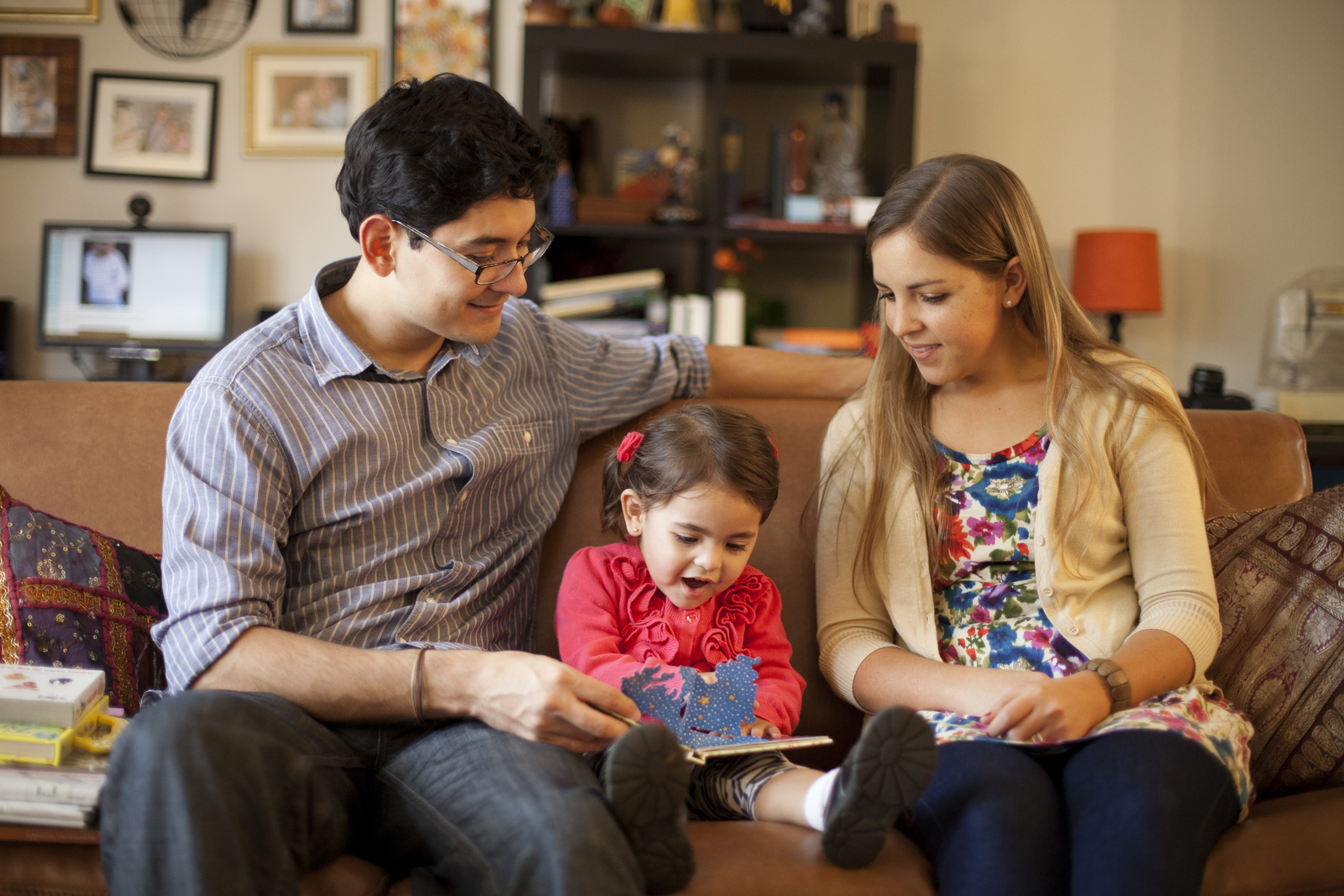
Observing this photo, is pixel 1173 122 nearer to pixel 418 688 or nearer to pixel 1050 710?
A: pixel 1050 710

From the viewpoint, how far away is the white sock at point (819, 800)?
1.22 metres

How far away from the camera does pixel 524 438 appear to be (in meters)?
1.58

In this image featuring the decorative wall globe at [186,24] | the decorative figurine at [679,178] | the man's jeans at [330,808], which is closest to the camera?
the man's jeans at [330,808]

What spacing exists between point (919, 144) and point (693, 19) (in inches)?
36.4

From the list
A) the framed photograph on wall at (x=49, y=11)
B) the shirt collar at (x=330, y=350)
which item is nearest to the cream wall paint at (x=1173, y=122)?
the shirt collar at (x=330, y=350)

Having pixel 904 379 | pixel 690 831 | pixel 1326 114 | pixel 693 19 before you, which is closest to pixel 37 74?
pixel 693 19

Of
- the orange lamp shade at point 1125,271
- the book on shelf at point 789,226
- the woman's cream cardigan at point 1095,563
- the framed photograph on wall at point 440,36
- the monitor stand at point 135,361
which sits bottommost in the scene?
the woman's cream cardigan at point 1095,563

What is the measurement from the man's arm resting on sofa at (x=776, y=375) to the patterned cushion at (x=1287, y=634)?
25.8 inches

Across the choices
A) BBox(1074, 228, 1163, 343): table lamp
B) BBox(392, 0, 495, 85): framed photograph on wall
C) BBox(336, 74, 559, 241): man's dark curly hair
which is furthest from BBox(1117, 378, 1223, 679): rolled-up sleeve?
BBox(392, 0, 495, 85): framed photograph on wall

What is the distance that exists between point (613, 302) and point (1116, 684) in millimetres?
2293

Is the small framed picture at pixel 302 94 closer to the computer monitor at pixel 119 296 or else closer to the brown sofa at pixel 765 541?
the computer monitor at pixel 119 296

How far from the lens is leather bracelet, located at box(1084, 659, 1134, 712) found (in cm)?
129

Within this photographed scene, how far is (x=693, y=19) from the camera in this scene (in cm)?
326

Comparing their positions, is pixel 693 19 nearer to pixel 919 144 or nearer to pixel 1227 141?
pixel 919 144
